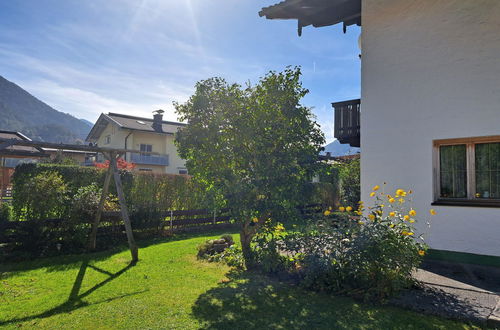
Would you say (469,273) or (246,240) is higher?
(246,240)

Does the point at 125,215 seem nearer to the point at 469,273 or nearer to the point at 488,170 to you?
the point at 469,273

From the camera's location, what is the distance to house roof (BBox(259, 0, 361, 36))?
9.01 meters

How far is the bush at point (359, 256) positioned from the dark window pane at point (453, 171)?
2285 millimetres

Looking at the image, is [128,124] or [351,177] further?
[128,124]

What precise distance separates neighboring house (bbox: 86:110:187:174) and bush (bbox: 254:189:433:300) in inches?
1097

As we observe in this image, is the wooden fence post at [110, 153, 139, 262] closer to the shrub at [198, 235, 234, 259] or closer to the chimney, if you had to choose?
the shrub at [198, 235, 234, 259]

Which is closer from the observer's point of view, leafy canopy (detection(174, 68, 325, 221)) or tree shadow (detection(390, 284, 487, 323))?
tree shadow (detection(390, 284, 487, 323))

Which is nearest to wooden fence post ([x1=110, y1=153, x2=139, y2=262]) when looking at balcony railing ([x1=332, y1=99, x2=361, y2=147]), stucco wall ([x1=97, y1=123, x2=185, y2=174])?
balcony railing ([x1=332, y1=99, x2=361, y2=147])

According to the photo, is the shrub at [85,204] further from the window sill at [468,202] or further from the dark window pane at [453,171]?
the dark window pane at [453,171]

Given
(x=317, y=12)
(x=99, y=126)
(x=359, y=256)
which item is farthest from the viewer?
(x=99, y=126)

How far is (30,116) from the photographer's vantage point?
15588 centimetres

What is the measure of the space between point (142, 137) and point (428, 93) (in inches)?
1213

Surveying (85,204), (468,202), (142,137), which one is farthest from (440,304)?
(142,137)

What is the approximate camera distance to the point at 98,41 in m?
8.51
